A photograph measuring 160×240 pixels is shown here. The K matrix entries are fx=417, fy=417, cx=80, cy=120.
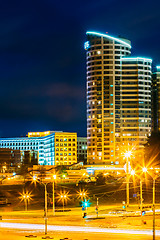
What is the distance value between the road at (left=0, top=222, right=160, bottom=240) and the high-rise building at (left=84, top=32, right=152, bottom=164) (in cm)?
10393

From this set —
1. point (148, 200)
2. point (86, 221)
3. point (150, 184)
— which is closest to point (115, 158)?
point (150, 184)

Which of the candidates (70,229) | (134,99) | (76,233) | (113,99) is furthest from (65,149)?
(76,233)

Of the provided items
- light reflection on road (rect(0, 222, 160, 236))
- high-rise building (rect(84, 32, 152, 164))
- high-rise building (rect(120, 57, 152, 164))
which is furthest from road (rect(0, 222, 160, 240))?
high-rise building (rect(120, 57, 152, 164))

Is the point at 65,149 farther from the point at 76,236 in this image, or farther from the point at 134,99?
the point at 76,236

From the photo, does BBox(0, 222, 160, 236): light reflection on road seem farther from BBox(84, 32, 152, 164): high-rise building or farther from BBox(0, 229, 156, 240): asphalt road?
BBox(84, 32, 152, 164): high-rise building

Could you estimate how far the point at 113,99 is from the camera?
6097 inches

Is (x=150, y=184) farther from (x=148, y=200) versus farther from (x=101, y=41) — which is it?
(x=101, y=41)

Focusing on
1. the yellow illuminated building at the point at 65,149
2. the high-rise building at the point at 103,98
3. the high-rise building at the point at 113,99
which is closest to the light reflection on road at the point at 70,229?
the high-rise building at the point at 103,98

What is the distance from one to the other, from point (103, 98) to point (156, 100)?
31.4m

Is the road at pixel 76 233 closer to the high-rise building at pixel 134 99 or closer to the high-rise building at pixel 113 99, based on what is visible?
the high-rise building at pixel 113 99

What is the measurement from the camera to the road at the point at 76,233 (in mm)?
39375

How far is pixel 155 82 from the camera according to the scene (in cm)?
17588

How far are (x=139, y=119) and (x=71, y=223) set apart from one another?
107385 mm

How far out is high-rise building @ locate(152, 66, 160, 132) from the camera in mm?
173000
